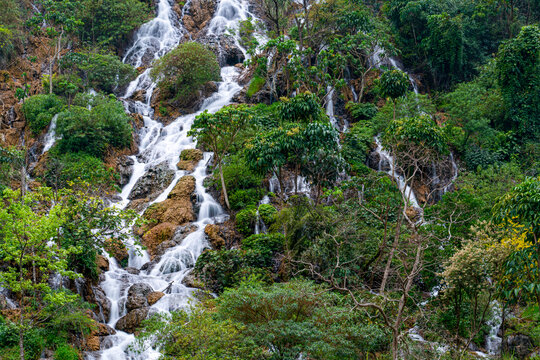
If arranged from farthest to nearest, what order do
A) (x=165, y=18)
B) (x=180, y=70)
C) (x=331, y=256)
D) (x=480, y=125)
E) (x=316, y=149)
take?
1. (x=165, y=18)
2. (x=180, y=70)
3. (x=480, y=125)
4. (x=316, y=149)
5. (x=331, y=256)

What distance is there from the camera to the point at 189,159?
2747 cm

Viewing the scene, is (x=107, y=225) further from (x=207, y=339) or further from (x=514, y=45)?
(x=514, y=45)

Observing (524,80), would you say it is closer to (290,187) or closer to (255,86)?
(290,187)

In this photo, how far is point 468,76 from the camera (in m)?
37.2

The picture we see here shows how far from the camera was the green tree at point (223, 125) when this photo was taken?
2223 cm

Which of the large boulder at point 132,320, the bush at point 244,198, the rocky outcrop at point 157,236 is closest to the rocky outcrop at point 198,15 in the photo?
the bush at point 244,198

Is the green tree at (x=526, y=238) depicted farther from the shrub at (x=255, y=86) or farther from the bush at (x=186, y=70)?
the bush at (x=186, y=70)

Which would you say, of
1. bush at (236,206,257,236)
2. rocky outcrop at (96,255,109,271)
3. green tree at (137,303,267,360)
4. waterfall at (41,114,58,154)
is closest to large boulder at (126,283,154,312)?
rocky outcrop at (96,255,109,271)

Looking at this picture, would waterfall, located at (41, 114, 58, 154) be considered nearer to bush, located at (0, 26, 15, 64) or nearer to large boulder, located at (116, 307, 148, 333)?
bush, located at (0, 26, 15, 64)

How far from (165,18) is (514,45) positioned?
3129 cm

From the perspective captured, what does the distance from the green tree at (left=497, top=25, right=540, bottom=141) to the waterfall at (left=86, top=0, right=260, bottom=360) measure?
62.9ft

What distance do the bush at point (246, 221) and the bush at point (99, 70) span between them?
20542 mm

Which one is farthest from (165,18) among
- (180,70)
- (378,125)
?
(378,125)

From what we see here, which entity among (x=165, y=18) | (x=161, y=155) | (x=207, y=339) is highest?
(x=165, y=18)
